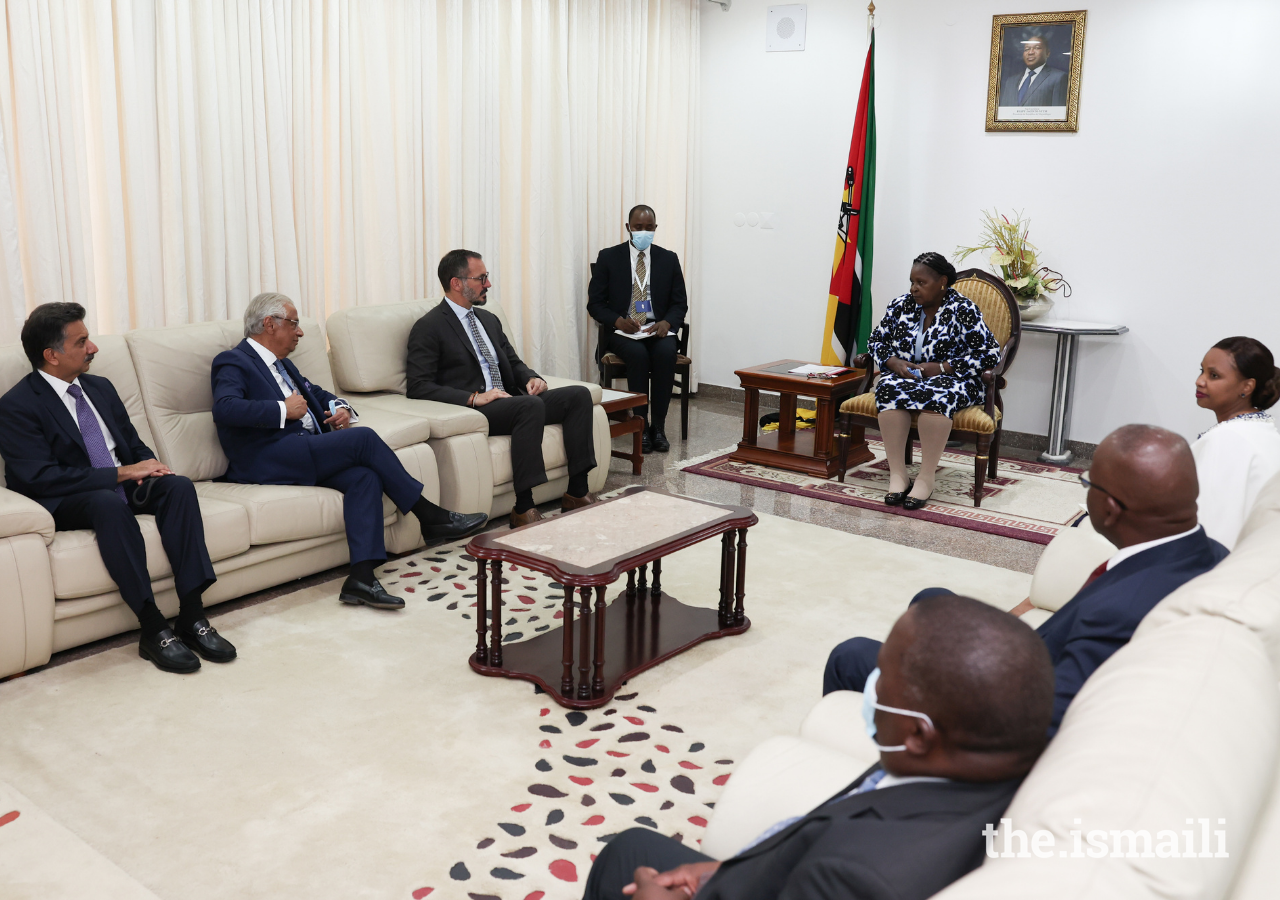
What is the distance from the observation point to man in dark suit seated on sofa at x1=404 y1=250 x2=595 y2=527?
4945mm

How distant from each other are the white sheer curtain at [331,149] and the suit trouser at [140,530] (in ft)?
3.94

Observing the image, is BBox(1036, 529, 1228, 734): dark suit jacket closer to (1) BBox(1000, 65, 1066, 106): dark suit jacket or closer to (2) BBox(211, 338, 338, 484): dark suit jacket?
(2) BBox(211, 338, 338, 484): dark suit jacket

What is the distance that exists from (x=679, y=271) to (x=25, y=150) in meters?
3.66

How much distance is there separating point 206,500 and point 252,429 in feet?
1.25

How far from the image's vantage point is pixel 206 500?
3865mm

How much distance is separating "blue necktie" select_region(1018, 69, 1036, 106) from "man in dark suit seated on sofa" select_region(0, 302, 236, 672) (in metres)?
5.21

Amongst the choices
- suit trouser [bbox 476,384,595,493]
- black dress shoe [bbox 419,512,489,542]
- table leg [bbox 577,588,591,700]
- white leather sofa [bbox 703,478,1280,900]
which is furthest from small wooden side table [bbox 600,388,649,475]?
white leather sofa [bbox 703,478,1280,900]

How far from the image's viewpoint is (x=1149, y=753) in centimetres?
117

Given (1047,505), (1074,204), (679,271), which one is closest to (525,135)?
(679,271)

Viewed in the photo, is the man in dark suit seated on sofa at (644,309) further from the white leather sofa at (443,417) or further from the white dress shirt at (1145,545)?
the white dress shirt at (1145,545)

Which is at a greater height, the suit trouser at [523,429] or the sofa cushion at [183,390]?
the sofa cushion at [183,390]

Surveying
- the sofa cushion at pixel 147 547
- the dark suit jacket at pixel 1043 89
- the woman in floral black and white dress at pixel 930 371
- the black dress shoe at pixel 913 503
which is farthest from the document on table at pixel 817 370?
the sofa cushion at pixel 147 547

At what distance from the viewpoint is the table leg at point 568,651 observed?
3209 millimetres

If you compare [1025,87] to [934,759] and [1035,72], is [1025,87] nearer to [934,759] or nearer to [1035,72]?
[1035,72]
